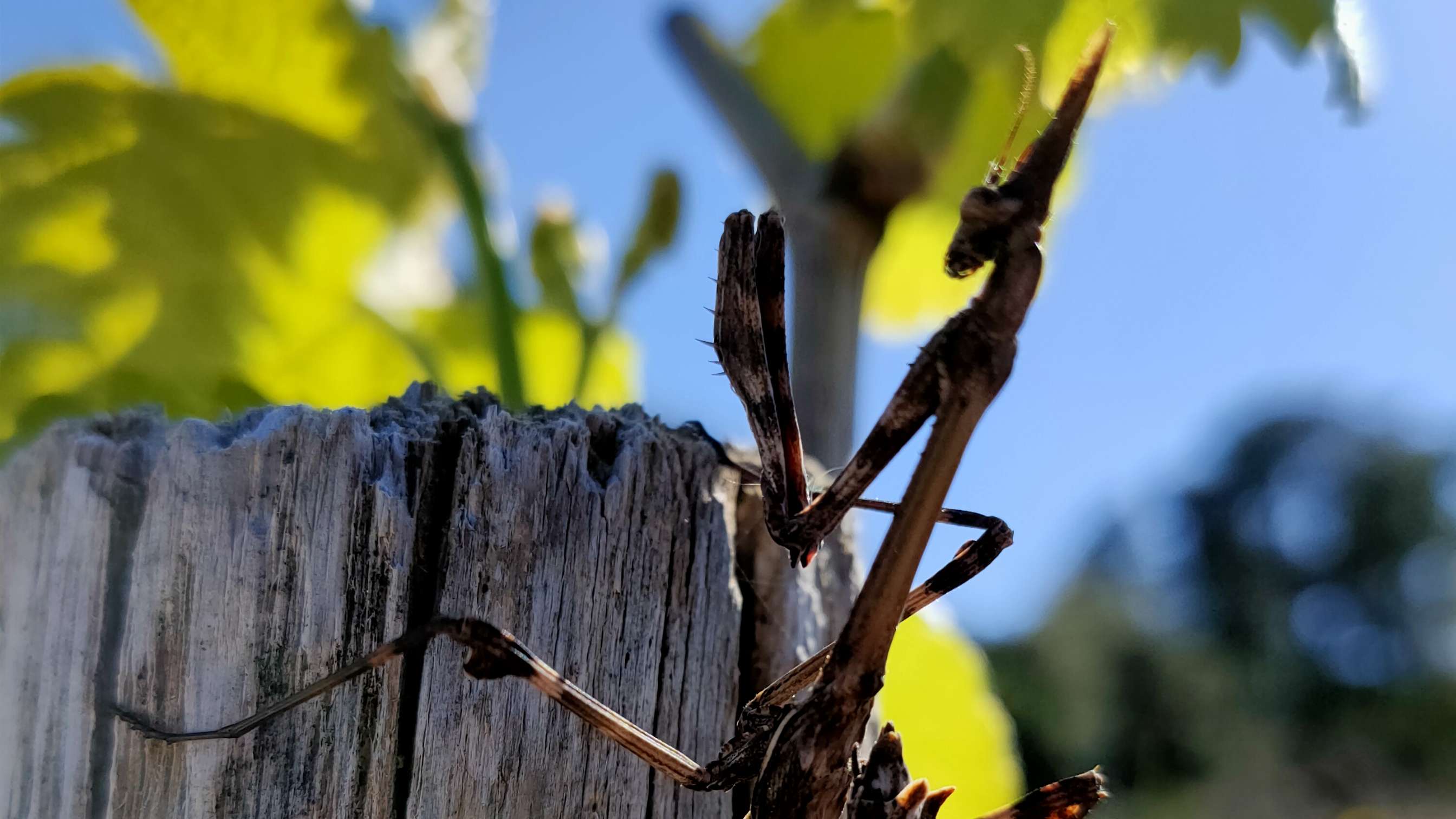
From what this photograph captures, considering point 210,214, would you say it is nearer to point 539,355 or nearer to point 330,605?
point 539,355

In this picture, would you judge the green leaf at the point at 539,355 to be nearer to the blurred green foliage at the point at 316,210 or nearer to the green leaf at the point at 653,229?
the blurred green foliage at the point at 316,210

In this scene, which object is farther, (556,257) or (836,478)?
(556,257)

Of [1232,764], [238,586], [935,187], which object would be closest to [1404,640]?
[1232,764]

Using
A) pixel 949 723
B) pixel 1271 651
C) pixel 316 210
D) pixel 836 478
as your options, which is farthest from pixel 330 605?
pixel 1271 651

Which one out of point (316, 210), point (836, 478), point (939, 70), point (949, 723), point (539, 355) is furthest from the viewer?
point (539, 355)

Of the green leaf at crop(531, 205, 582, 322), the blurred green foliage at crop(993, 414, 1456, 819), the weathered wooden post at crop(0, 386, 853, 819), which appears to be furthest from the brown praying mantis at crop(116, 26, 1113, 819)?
the blurred green foliage at crop(993, 414, 1456, 819)

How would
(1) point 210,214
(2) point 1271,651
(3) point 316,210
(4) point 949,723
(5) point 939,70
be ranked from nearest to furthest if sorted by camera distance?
(4) point 949,723 → (5) point 939,70 → (1) point 210,214 → (3) point 316,210 → (2) point 1271,651

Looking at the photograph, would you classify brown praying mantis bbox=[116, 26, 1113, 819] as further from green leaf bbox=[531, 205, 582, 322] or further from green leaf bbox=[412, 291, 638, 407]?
green leaf bbox=[531, 205, 582, 322]
